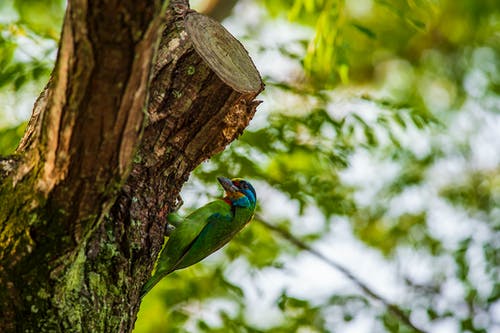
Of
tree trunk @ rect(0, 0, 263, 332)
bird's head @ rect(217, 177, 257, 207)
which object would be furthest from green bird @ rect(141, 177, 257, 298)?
tree trunk @ rect(0, 0, 263, 332)

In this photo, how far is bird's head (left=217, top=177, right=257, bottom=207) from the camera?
4.31 metres

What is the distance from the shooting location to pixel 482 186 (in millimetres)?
8828

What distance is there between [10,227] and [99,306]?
1.48ft

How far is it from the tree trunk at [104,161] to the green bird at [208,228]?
52 cm

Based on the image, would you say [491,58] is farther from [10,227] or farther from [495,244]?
[10,227]

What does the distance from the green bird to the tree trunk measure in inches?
20.7

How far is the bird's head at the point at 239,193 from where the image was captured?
431cm

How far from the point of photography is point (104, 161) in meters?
2.34

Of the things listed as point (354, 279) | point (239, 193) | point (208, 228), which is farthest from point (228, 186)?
point (354, 279)

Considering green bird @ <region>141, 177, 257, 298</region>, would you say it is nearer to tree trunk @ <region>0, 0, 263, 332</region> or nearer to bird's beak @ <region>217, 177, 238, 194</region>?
bird's beak @ <region>217, 177, 238, 194</region>

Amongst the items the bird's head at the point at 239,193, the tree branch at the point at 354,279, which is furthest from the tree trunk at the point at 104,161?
the tree branch at the point at 354,279

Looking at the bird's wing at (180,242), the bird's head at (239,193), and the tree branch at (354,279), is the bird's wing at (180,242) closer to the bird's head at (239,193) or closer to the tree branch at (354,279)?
the bird's head at (239,193)

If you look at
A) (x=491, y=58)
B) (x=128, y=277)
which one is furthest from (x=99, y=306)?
(x=491, y=58)

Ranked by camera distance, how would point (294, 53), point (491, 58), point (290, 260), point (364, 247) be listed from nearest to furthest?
point (294, 53) → point (290, 260) → point (364, 247) → point (491, 58)
